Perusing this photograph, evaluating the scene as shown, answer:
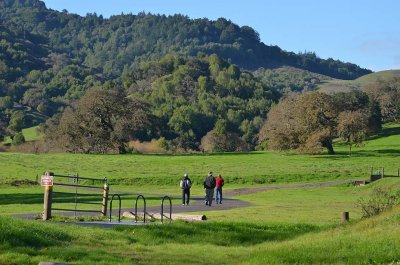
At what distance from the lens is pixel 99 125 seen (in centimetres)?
10212

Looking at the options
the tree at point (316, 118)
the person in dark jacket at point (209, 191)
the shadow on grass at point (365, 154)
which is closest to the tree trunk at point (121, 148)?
the tree at point (316, 118)

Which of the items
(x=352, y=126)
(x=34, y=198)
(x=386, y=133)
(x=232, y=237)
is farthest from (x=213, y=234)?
(x=386, y=133)

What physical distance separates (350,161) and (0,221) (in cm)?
6517

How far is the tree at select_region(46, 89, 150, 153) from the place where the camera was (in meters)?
101

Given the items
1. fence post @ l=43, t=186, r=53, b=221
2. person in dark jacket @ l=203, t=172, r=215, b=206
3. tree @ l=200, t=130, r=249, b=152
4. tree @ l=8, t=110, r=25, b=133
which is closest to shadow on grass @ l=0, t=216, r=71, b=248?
fence post @ l=43, t=186, r=53, b=221

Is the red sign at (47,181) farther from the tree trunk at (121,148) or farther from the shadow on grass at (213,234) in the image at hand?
the tree trunk at (121,148)

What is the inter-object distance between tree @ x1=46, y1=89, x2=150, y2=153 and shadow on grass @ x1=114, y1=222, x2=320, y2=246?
77.4 m

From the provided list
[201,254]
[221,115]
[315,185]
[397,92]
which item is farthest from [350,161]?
[221,115]

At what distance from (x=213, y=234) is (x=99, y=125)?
81.6m

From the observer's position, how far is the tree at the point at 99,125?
10062 centimetres

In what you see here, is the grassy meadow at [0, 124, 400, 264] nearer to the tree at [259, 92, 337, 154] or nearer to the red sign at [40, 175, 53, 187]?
the red sign at [40, 175, 53, 187]

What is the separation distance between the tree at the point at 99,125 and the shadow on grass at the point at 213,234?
77374mm

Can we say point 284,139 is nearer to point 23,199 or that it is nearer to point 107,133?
point 107,133

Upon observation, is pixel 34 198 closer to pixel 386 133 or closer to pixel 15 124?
pixel 386 133
